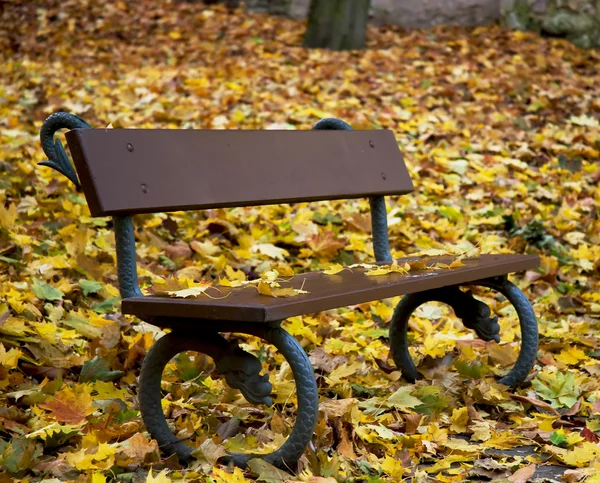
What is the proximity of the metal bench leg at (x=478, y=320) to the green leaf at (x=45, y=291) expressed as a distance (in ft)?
4.11

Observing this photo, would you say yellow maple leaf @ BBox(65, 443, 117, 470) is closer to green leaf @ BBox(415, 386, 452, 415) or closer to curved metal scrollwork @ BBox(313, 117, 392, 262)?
green leaf @ BBox(415, 386, 452, 415)

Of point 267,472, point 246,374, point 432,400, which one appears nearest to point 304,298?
point 246,374

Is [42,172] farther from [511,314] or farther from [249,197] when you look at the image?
[511,314]

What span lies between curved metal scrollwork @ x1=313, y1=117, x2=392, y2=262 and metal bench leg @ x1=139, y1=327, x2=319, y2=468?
4.02ft

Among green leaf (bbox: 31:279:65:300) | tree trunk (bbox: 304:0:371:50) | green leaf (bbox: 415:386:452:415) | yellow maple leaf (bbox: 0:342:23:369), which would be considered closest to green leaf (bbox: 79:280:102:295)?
green leaf (bbox: 31:279:65:300)

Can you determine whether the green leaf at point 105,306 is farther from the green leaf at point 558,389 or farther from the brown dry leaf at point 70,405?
the green leaf at point 558,389

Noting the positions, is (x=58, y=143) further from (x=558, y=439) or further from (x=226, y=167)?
(x=558, y=439)

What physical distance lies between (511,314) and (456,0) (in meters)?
6.27

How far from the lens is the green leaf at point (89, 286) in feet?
11.1

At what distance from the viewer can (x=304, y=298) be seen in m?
2.18

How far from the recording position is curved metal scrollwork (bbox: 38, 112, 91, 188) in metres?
2.43

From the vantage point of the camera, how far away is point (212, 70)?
26.0 feet

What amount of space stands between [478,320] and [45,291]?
160 centimetres

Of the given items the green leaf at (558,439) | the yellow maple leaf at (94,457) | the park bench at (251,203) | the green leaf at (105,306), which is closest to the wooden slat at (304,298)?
the park bench at (251,203)
